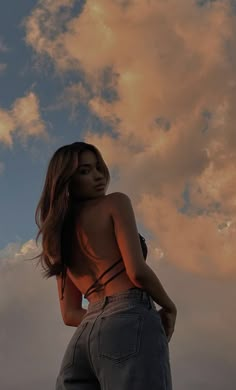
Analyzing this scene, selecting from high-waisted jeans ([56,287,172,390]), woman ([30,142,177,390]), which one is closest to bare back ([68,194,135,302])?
woman ([30,142,177,390])

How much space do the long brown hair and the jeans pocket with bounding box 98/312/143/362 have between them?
882mm

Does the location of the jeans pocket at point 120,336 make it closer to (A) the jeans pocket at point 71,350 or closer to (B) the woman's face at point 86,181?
(A) the jeans pocket at point 71,350

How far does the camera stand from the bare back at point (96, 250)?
499cm

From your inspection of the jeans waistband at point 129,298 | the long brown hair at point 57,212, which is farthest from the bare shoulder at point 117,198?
the jeans waistband at point 129,298

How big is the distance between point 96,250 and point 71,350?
86 cm

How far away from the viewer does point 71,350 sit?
490 centimetres

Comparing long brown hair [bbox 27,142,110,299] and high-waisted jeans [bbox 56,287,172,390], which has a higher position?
long brown hair [bbox 27,142,110,299]

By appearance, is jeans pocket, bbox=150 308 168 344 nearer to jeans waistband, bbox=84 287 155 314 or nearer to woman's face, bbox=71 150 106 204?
jeans waistband, bbox=84 287 155 314

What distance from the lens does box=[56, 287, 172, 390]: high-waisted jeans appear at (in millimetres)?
4430

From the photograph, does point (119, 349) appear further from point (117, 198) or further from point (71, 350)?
point (117, 198)

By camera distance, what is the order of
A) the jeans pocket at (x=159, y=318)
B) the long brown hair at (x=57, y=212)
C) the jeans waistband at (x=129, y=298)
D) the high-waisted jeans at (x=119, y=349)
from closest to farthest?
the high-waisted jeans at (x=119, y=349), the jeans pocket at (x=159, y=318), the jeans waistband at (x=129, y=298), the long brown hair at (x=57, y=212)

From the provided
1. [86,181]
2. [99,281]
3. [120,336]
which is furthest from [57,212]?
[120,336]

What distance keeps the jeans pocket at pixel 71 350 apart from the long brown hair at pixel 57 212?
2.14ft

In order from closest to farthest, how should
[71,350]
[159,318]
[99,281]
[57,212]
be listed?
[159,318] < [71,350] < [99,281] < [57,212]
